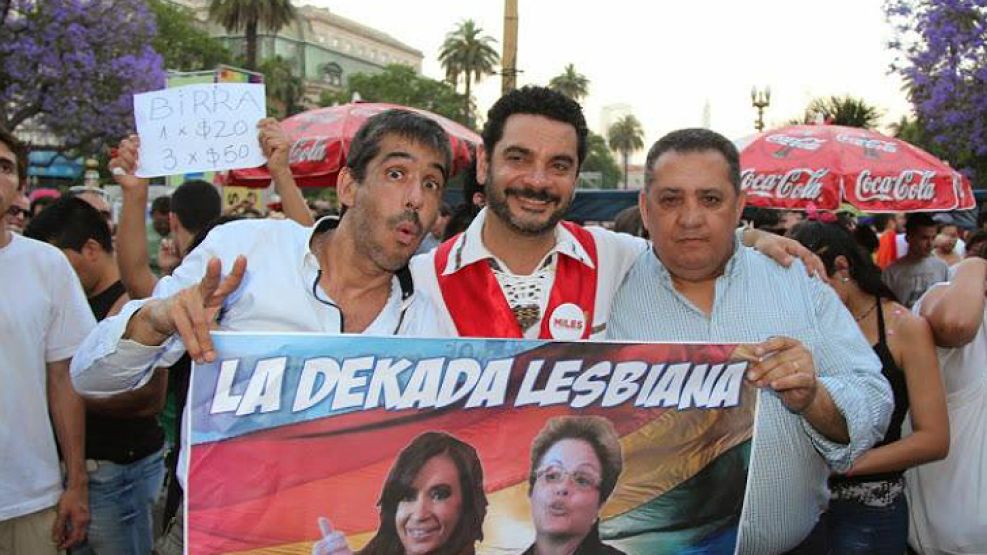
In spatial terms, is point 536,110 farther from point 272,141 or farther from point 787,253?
point 272,141

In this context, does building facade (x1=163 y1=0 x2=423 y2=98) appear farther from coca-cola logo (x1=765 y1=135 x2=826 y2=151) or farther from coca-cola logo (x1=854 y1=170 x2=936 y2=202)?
coca-cola logo (x1=854 y1=170 x2=936 y2=202)

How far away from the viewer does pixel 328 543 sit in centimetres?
220

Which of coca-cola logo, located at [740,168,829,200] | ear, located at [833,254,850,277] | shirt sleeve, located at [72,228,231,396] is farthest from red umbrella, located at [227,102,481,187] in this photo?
shirt sleeve, located at [72,228,231,396]

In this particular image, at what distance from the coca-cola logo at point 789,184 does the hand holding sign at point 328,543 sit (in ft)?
20.2

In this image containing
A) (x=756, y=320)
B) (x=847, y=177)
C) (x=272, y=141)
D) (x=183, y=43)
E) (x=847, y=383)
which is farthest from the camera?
(x=183, y=43)

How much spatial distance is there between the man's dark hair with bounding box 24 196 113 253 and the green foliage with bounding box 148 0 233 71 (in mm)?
46942

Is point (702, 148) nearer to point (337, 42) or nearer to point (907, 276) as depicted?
point (907, 276)

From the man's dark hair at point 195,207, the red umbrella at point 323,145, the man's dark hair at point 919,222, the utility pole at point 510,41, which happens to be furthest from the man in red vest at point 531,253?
the utility pole at point 510,41

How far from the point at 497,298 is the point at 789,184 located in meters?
5.55

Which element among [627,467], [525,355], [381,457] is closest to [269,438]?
[381,457]

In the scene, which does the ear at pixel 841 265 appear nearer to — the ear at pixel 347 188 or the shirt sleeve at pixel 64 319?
the ear at pixel 347 188

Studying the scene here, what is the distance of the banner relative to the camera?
7.02 feet

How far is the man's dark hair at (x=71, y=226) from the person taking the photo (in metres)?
4.11

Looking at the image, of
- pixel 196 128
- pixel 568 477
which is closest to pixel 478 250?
pixel 568 477
